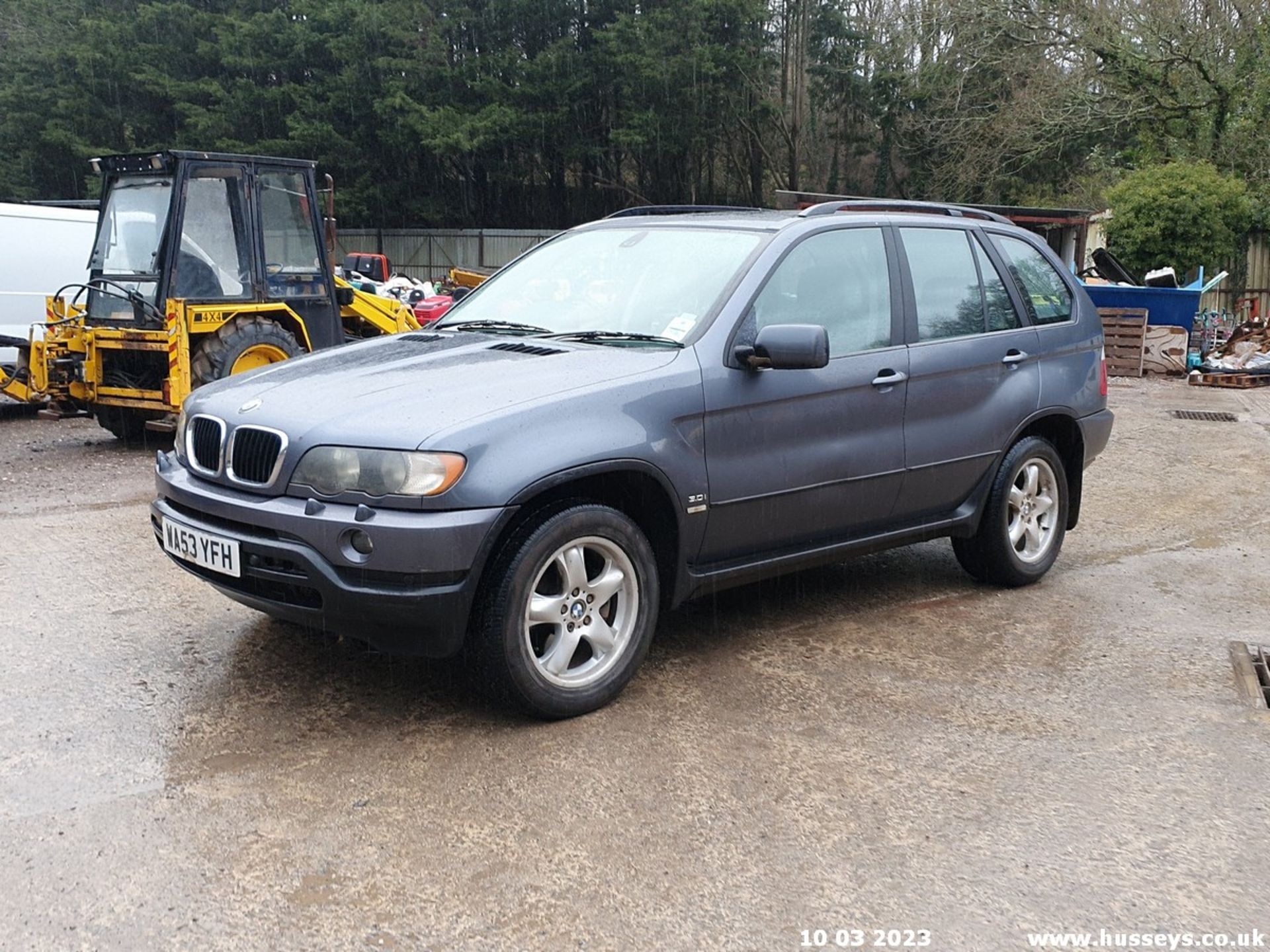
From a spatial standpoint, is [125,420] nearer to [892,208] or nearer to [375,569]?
[892,208]

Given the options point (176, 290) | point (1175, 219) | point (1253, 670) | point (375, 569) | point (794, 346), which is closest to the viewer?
point (375, 569)

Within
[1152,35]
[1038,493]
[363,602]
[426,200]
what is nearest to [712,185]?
[426,200]

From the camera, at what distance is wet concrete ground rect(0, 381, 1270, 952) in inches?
121

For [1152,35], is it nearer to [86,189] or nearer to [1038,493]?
[1038,493]

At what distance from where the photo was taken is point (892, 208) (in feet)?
18.9

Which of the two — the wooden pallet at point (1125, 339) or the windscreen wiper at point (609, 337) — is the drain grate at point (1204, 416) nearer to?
the wooden pallet at point (1125, 339)

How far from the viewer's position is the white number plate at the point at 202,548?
4020 millimetres

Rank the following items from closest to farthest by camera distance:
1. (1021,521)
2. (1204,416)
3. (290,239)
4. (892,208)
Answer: (892,208), (1021,521), (290,239), (1204,416)

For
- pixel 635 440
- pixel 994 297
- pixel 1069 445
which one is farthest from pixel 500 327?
pixel 1069 445

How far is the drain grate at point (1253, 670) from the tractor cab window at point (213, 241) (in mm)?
8202

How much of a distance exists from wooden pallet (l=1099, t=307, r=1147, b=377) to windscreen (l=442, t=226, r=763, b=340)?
43.8ft

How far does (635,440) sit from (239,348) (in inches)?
277

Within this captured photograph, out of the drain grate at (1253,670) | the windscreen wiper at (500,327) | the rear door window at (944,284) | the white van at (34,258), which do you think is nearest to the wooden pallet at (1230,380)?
the rear door window at (944,284)

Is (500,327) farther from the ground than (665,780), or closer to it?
farther from the ground
